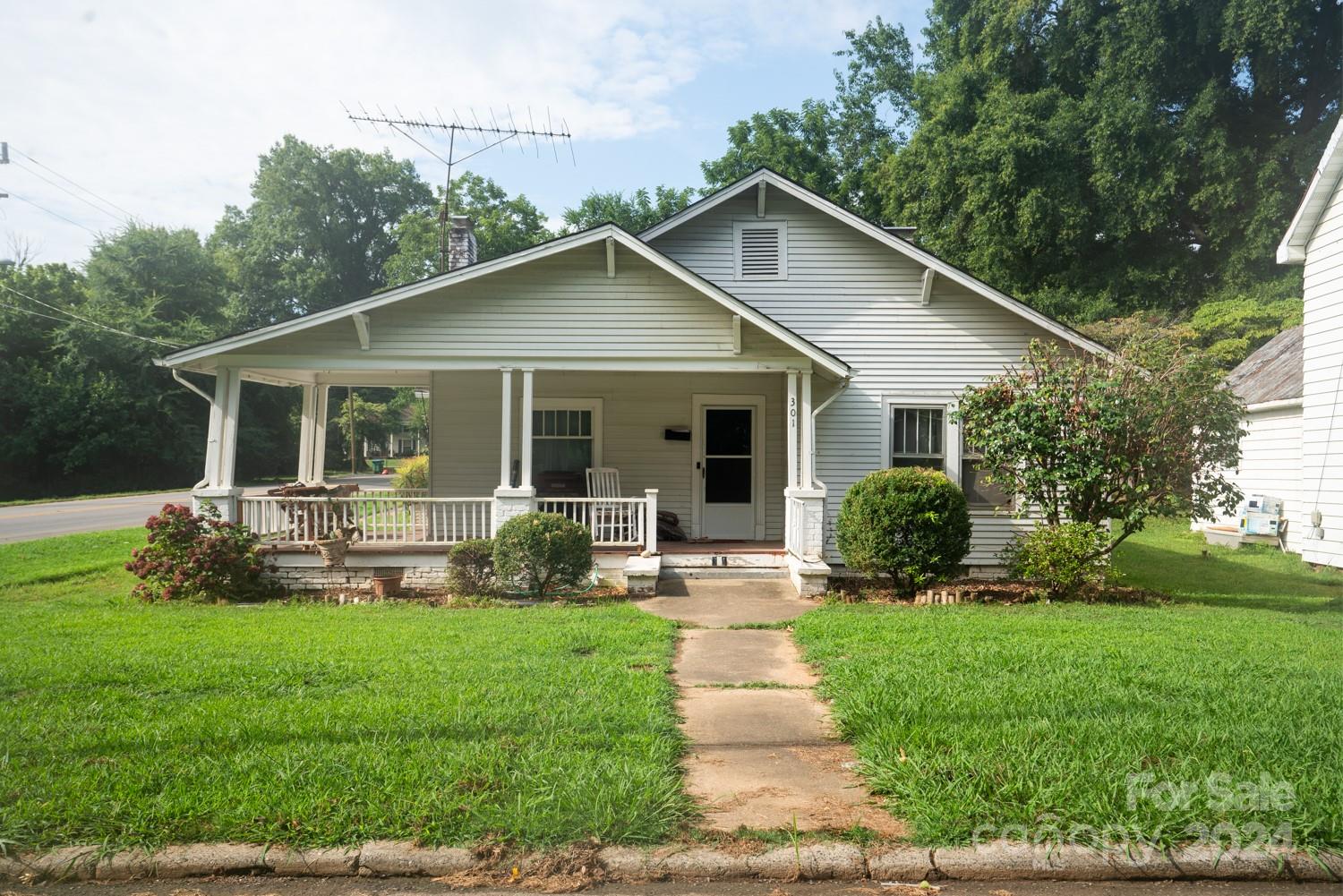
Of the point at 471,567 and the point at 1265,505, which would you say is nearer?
the point at 471,567

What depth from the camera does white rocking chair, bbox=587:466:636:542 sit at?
11.9 metres

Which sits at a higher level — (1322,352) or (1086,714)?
(1322,352)

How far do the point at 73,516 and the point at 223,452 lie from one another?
44.2ft

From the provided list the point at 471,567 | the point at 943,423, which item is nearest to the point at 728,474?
the point at 943,423

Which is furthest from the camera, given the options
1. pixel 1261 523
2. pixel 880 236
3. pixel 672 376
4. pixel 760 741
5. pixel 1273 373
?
pixel 1273 373

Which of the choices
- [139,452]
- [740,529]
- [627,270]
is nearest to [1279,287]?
[740,529]

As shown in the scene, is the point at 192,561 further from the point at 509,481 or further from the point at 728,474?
the point at 728,474

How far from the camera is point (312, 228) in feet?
191

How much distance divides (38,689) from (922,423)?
37.2ft

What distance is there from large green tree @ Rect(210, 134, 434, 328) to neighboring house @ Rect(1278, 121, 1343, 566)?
50.7 meters

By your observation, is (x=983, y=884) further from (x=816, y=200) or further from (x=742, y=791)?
(x=816, y=200)

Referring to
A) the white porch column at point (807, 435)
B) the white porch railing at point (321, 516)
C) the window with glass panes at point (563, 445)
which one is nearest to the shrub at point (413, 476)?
the window with glass panes at point (563, 445)

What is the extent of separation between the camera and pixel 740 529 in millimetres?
14125

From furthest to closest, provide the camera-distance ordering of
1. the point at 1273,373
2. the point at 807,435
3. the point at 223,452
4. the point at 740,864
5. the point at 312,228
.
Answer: the point at 312,228, the point at 1273,373, the point at 807,435, the point at 223,452, the point at 740,864
